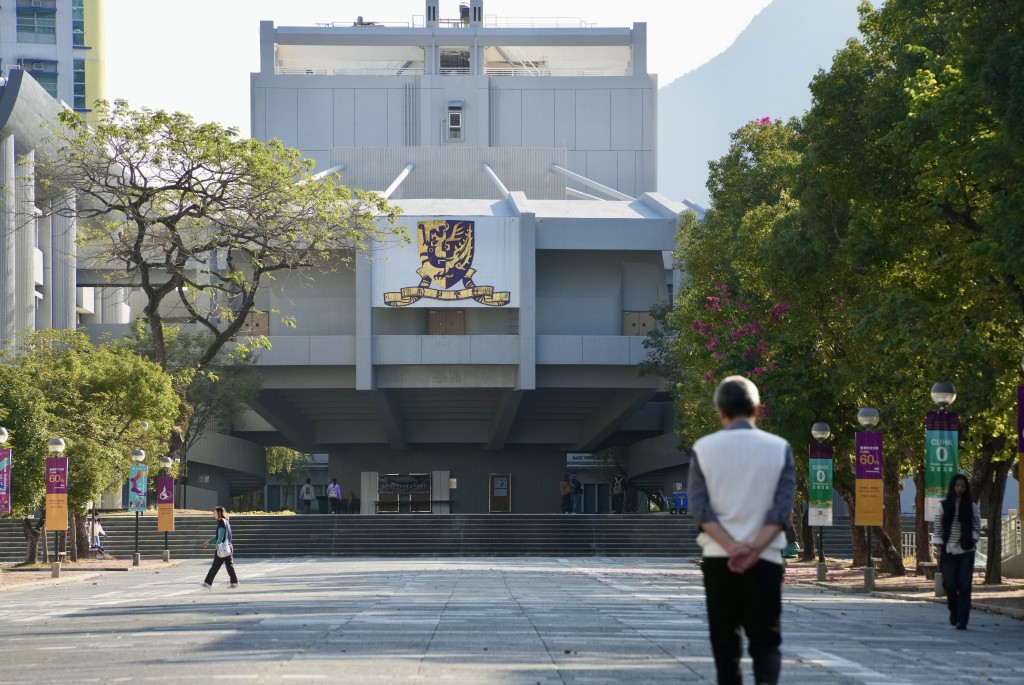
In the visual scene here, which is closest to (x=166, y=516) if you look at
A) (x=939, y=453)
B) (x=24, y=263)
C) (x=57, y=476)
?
(x=57, y=476)

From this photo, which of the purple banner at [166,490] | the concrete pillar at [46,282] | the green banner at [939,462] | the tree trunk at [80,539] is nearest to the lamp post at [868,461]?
the green banner at [939,462]

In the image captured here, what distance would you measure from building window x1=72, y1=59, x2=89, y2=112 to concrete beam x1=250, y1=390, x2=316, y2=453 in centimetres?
3329

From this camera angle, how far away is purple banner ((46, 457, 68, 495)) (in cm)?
3166

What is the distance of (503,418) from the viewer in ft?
232

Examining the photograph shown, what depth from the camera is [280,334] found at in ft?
218

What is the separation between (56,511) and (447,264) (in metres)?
32.5

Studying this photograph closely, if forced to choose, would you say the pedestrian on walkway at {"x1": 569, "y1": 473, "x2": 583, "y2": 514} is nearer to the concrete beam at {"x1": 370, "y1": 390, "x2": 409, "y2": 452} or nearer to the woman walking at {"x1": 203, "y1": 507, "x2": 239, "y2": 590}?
the concrete beam at {"x1": 370, "y1": 390, "x2": 409, "y2": 452}

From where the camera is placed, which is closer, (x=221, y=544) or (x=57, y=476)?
(x=221, y=544)

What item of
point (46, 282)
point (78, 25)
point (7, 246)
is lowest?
point (46, 282)

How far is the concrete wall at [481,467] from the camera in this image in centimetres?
8150

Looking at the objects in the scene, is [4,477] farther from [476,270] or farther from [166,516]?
[476,270]

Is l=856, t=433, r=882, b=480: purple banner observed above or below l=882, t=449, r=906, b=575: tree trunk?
above

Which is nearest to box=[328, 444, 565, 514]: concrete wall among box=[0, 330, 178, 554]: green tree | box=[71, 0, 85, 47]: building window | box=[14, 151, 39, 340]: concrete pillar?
box=[14, 151, 39, 340]: concrete pillar

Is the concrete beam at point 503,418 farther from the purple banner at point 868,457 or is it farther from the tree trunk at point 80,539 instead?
the purple banner at point 868,457
